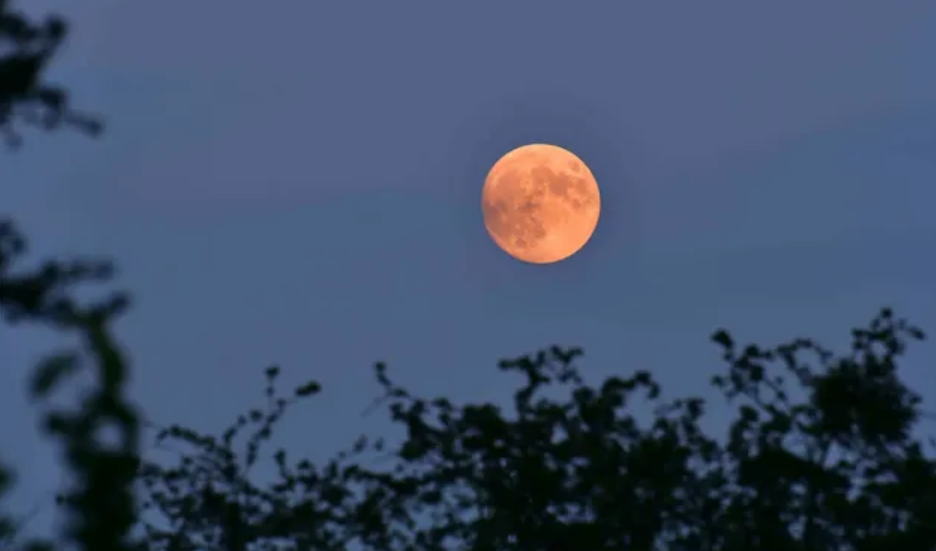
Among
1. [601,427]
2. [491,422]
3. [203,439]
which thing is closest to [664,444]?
[601,427]

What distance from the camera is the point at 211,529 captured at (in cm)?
2355

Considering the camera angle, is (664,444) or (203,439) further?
(203,439)

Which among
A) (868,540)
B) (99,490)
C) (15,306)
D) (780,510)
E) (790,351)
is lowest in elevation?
(99,490)

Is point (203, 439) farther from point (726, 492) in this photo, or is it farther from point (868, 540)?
point (868, 540)

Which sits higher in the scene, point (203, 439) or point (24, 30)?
point (203, 439)

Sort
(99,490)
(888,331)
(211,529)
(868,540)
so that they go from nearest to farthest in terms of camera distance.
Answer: (99,490), (868,540), (888,331), (211,529)

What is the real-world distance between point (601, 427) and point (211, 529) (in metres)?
6.66

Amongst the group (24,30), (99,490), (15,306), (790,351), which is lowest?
(99,490)

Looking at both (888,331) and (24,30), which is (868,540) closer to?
(888,331)

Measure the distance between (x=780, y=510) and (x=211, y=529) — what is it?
28.3 ft

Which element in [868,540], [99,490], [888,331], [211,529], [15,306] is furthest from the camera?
[211,529]

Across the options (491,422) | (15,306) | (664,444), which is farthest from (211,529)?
(15,306)

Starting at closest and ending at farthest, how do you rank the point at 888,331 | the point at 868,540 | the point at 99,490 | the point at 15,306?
the point at 99,490
the point at 15,306
the point at 868,540
the point at 888,331

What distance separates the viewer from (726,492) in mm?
20906
